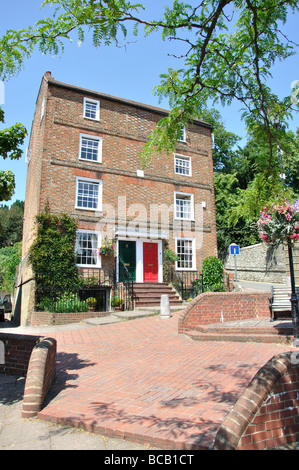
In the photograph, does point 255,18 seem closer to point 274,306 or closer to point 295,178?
point 274,306

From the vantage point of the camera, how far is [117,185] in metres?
16.5

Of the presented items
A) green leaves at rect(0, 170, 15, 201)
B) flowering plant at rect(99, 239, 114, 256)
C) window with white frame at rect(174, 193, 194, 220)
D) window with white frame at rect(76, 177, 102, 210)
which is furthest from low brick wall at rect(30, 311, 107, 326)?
window with white frame at rect(174, 193, 194, 220)

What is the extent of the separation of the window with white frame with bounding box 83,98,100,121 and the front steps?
8.95m

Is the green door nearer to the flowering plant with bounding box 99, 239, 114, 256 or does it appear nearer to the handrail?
the flowering plant with bounding box 99, 239, 114, 256

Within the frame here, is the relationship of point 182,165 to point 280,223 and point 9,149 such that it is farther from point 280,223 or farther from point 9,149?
point 9,149

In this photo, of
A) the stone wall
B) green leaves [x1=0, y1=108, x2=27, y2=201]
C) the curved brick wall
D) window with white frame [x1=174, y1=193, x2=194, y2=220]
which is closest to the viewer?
the curved brick wall

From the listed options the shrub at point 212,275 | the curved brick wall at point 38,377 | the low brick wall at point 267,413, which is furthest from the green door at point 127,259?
the low brick wall at point 267,413

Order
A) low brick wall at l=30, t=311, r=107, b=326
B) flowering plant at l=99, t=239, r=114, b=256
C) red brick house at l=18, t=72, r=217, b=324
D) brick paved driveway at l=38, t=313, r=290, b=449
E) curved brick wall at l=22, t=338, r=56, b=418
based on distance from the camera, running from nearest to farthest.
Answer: brick paved driveway at l=38, t=313, r=290, b=449
curved brick wall at l=22, t=338, r=56, b=418
low brick wall at l=30, t=311, r=107, b=326
flowering plant at l=99, t=239, r=114, b=256
red brick house at l=18, t=72, r=217, b=324

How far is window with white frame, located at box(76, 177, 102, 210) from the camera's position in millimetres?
15438

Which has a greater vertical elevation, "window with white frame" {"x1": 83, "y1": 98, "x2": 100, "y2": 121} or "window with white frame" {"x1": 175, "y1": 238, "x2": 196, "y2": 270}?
"window with white frame" {"x1": 83, "y1": 98, "x2": 100, "y2": 121}

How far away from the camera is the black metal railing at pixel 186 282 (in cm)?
1648

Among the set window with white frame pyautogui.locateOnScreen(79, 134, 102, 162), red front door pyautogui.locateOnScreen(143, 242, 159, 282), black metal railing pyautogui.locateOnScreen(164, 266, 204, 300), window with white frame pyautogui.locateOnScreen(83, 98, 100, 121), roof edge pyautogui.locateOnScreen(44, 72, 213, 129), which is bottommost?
black metal railing pyautogui.locateOnScreen(164, 266, 204, 300)

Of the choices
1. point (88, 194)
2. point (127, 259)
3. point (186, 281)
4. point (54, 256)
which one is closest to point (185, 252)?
point (186, 281)
